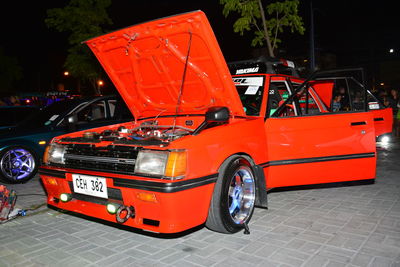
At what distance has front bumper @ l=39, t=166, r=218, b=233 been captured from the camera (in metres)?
2.43

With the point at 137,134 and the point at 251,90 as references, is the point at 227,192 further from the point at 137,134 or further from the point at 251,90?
the point at 251,90

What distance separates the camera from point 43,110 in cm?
638

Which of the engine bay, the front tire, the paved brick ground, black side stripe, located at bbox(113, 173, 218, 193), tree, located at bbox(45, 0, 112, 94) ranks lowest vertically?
the paved brick ground

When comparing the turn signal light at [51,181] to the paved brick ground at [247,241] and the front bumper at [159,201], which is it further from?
the paved brick ground at [247,241]

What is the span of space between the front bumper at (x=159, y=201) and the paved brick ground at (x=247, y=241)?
0.31m

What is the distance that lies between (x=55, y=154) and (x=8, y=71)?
4848 cm

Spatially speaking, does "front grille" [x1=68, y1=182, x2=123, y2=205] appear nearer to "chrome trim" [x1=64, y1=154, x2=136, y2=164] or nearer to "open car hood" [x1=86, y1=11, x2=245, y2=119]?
"chrome trim" [x1=64, y1=154, x2=136, y2=164]

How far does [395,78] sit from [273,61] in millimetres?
53737

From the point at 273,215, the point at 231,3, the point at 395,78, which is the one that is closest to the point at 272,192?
the point at 273,215

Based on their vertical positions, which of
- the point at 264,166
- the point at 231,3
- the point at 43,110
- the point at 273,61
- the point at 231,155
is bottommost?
the point at 264,166

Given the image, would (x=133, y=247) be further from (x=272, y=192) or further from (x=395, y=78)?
(x=395, y=78)

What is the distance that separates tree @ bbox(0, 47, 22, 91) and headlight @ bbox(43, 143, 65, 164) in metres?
48.0

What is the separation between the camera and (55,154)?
326 centimetres

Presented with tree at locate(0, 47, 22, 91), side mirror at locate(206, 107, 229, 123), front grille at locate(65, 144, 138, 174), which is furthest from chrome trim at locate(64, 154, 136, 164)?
tree at locate(0, 47, 22, 91)
